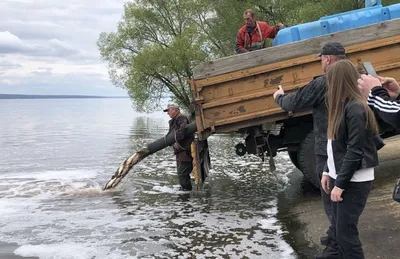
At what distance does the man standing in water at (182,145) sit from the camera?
26.2 feet

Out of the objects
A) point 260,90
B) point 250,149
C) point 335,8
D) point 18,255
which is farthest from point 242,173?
point 335,8

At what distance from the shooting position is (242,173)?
33.0ft

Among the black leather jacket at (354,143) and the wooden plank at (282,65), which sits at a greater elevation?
the wooden plank at (282,65)

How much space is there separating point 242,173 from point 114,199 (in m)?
3.22

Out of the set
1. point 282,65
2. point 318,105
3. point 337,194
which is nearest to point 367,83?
A: point 337,194

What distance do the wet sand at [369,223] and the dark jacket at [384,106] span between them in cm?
174

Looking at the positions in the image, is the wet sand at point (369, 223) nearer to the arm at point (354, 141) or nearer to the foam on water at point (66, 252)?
the arm at point (354, 141)

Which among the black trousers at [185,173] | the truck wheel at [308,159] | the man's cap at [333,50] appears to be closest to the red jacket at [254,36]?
the truck wheel at [308,159]

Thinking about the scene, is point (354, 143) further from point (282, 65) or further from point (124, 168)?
point (124, 168)

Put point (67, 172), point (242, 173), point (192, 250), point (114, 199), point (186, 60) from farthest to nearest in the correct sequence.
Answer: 1. point (186, 60)
2. point (67, 172)
3. point (242, 173)
4. point (114, 199)
5. point (192, 250)

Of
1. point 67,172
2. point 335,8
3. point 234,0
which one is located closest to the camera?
point 67,172

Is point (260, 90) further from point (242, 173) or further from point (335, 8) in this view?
point (335, 8)

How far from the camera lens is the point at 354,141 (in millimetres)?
3258

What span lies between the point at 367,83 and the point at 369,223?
2.39 metres
